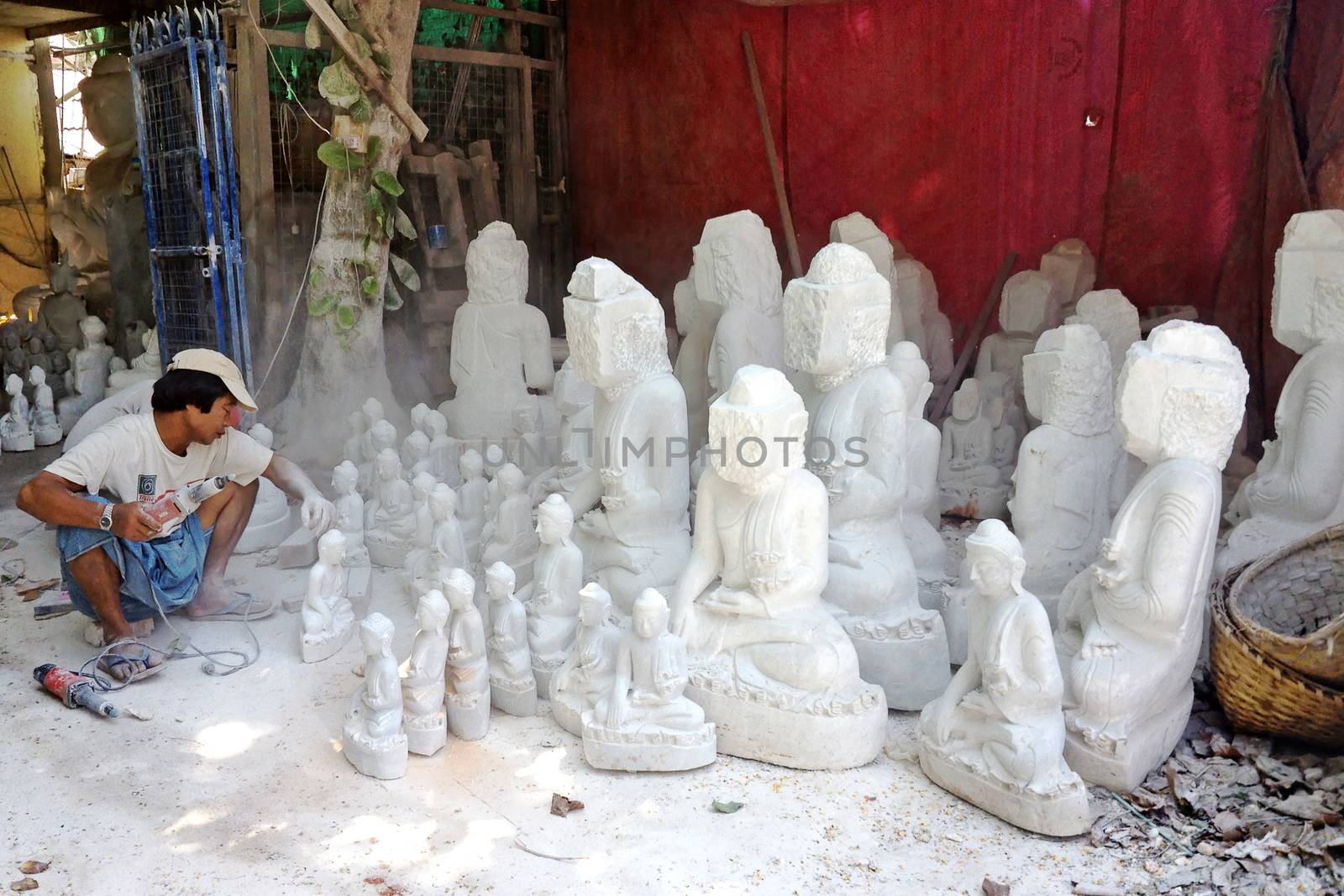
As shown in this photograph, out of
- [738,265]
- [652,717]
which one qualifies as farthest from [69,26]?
[652,717]

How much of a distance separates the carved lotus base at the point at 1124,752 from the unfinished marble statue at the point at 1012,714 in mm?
139

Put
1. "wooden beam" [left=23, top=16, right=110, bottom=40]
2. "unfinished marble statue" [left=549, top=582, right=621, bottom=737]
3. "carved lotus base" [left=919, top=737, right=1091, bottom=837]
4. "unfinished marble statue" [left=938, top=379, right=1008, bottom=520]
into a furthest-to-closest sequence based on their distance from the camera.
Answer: "wooden beam" [left=23, top=16, right=110, bottom=40], "unfinished marble statue" [left=938, top=379, right=1008, bottom=520], "unfinished marble statue" [left=549, top=582, right=621, bottom=737], "carved lotus base" [left=919, top=737, right=1091, bottom=837]

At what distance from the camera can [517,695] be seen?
12.9 feet

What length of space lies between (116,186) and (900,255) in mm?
7109

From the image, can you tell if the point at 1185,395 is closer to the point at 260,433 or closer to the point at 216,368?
the point at 216,368

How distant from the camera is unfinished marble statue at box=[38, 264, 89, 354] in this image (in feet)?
29.6

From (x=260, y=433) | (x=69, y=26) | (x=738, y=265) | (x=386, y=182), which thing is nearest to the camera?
(x=738, y=265)

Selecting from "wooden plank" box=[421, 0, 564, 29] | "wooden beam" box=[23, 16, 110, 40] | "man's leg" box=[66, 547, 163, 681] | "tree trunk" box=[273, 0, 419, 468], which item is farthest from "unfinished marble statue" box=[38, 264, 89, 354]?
"man's leg" box=[66, 547, 163, 681]

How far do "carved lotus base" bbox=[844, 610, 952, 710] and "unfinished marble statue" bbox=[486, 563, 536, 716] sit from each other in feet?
3.72

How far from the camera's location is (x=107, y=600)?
4.40 metres

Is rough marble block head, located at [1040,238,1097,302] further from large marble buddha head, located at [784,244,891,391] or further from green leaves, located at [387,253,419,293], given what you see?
green leaves, located at [387,253,419,293]

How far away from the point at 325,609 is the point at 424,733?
103 centimetres

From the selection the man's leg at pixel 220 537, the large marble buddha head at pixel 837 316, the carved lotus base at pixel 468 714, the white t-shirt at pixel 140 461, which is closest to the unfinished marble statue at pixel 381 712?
the carved lotus base at pixel 468 714

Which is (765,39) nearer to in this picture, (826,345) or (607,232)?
(607,232)
